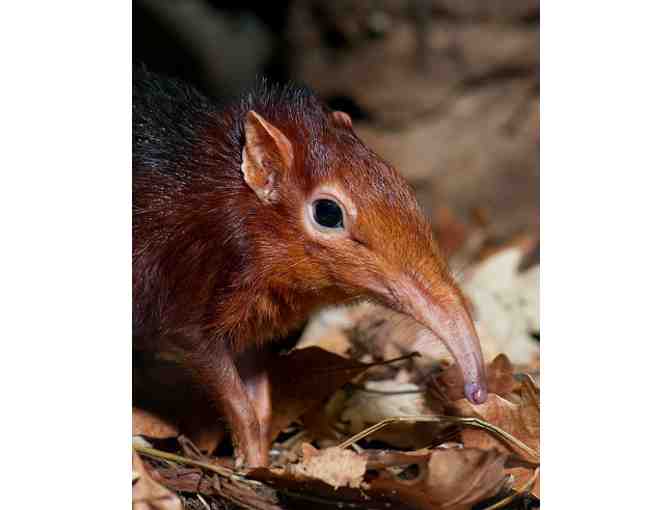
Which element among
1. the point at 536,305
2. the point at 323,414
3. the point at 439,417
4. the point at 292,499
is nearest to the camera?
the point at 292,499

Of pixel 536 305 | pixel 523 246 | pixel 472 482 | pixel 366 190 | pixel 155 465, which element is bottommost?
pixel 472 482

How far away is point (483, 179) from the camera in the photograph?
147 inches

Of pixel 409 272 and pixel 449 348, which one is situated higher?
pixel 409 272

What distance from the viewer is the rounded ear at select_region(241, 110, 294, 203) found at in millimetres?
2430

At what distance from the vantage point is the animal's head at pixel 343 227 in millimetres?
2344

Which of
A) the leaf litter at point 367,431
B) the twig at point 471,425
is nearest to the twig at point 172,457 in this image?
the leaf litter at point 367,431

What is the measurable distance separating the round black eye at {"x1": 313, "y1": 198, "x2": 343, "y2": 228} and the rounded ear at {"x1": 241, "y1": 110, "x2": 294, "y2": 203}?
114 mm

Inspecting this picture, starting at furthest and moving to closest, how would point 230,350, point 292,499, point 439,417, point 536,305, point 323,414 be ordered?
point 536,305 → point 323,414 → point 439,417 → point 230,350 → point 292,499

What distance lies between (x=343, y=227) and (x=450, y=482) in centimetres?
65

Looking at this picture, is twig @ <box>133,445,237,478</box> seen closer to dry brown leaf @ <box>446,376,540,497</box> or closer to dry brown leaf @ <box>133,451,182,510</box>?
dry brown leaf @ <box>133,451,182,510</box>

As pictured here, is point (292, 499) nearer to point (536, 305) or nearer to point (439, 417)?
point (439, 417)

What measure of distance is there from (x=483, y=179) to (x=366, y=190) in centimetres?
143

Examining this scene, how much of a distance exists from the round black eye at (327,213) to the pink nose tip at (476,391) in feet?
1.55

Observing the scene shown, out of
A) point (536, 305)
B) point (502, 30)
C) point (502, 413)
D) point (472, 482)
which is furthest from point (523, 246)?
point (472, 482)
